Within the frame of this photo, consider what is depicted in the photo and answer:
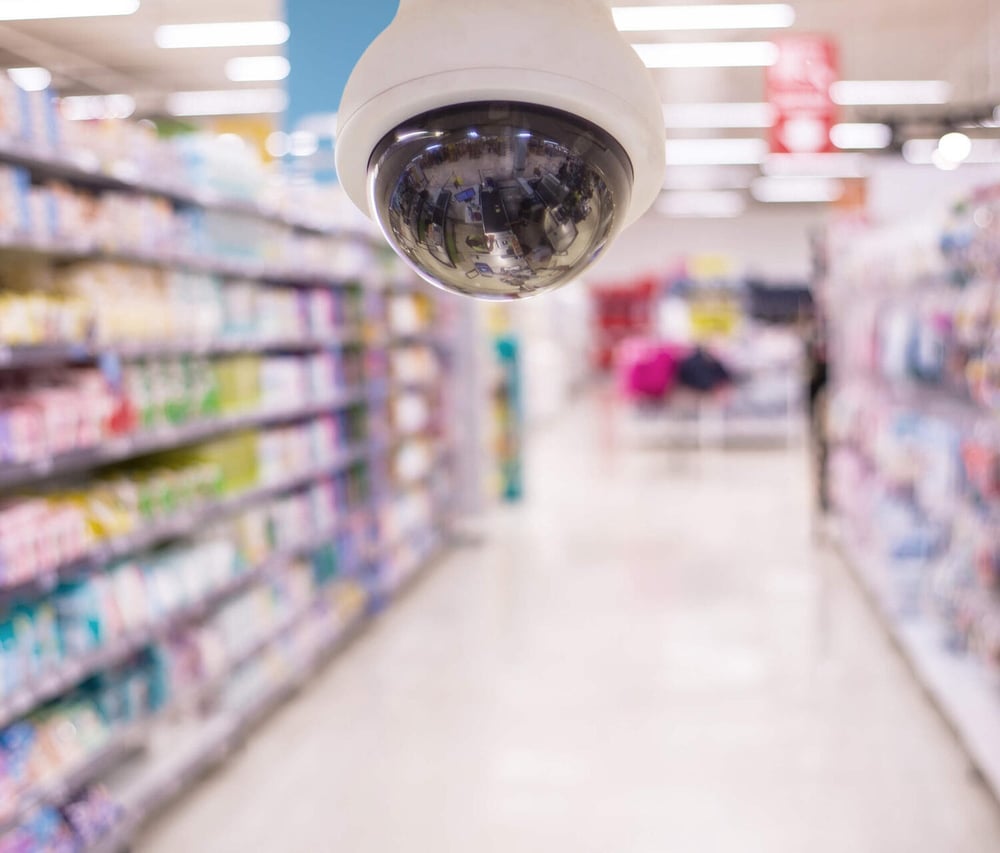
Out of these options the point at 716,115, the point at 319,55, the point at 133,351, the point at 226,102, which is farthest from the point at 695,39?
the point at 133,351

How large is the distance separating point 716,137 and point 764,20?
285 inches

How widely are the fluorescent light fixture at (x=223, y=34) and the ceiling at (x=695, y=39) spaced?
0.36 ft

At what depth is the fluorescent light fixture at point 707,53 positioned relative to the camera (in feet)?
28.9

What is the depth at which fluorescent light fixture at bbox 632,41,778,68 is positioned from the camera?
347 inches

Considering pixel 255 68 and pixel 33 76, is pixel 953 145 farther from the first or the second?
pixel 33 76

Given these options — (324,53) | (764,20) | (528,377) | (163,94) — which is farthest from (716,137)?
(324,53)

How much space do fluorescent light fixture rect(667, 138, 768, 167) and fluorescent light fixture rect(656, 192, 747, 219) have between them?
355cm

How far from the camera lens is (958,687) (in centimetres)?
352

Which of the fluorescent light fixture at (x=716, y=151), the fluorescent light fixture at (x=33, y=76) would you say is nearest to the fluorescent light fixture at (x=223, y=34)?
the fluorescent light fixture at (x=33, y=76)

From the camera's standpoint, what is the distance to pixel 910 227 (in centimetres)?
441

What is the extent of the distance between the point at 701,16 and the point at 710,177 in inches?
444

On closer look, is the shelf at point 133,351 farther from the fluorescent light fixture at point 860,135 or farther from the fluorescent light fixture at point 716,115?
the fluorescent light fixture at point 860,135

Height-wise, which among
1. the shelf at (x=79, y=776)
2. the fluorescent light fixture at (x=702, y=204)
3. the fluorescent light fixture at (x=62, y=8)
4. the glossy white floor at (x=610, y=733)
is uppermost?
the fluorescent light fixture at (x=702, y=204)

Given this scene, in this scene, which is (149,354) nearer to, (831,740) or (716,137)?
(831,740)
